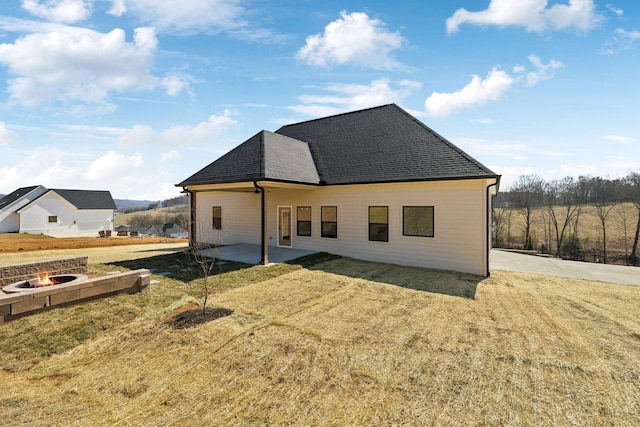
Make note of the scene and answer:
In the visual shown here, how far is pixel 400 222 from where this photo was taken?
11430mm

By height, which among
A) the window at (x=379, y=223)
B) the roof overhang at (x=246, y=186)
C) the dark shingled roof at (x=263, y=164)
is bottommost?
the window at (x=379, y=223)

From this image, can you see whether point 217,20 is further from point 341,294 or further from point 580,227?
point 580,227

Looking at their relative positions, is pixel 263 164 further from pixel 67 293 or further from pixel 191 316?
pixel 67 293

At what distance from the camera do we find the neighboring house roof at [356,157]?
10914 millimetres

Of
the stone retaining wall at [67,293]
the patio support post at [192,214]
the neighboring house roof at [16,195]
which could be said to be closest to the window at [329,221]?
the patio support post at [192,214]

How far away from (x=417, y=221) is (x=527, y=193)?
33.9 metres

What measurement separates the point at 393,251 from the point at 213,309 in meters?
7.54

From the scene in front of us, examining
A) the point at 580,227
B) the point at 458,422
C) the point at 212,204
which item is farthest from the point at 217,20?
the point at 580,227

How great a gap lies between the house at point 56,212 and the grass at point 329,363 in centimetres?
3933

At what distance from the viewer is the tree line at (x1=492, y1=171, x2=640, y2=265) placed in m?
31.1

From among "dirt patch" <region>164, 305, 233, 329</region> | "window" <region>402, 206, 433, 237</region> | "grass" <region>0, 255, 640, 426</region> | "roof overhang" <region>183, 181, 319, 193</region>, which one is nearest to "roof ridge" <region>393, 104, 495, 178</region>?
"window" <region>402, 206, 433, 237</region>

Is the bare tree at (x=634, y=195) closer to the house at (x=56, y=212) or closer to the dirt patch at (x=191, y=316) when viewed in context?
the dirt patch at (x=191, y=316)

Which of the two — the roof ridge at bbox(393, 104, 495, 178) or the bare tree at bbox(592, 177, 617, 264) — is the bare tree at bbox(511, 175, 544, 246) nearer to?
the bare tree at bbox(592, 177, 617, 264)

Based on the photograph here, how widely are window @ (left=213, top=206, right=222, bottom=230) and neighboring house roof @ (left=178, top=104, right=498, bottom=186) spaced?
3.22m
